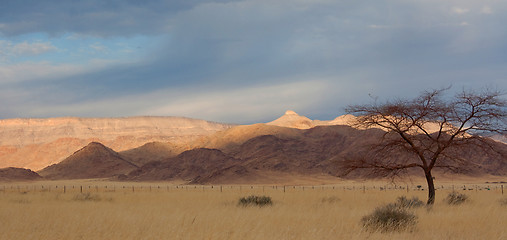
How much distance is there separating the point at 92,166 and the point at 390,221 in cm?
13167

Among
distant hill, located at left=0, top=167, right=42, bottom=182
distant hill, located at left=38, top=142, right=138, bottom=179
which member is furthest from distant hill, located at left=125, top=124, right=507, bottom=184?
distant hill, located at left=0, top=167, right=42, bottom=182

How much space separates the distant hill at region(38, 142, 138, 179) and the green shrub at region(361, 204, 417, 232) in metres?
120

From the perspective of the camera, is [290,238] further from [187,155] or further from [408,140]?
[187,155]

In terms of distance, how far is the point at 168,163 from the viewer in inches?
4936

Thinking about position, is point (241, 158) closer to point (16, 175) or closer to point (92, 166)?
point (92, 166)

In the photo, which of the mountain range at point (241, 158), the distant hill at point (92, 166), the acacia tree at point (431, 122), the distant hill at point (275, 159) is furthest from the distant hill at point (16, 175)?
the acacia tree at point (431, 122)

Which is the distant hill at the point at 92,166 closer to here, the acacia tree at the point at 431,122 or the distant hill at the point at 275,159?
the distant hill at the point at 275,159

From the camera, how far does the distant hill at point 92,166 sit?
131125 mm

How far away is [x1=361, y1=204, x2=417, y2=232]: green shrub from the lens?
1472 centimetres

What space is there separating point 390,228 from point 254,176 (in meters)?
85.9

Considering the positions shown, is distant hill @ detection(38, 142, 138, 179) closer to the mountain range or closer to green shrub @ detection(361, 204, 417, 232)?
the mountain range

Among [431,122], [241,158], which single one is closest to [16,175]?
[241,158]

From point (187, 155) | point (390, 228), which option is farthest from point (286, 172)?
point (390, 228)

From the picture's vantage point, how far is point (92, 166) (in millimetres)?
136625
